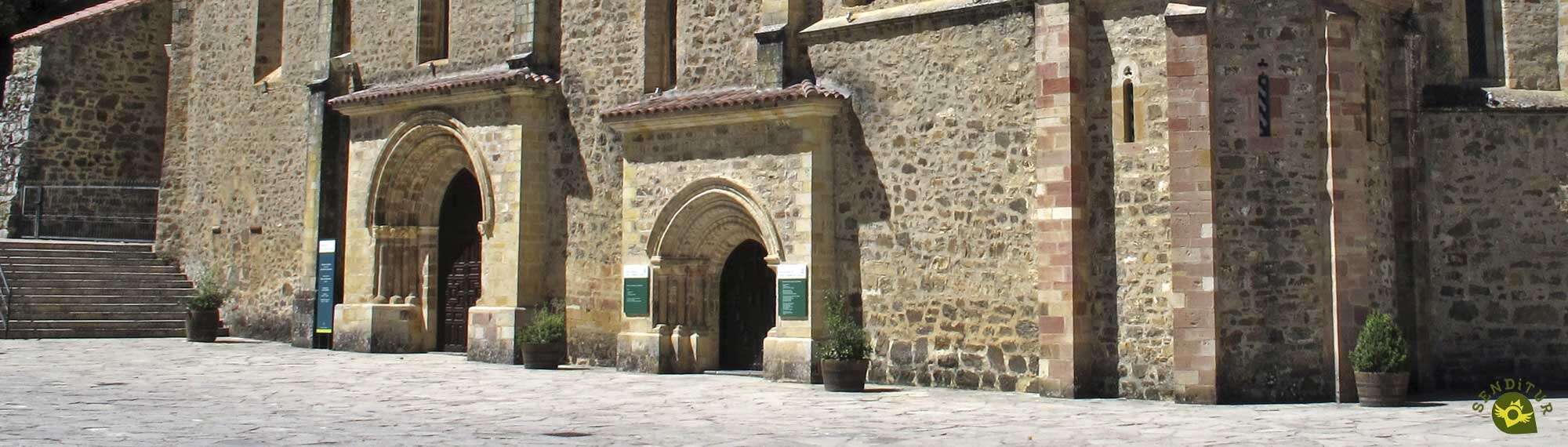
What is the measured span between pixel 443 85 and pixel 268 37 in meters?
7.15

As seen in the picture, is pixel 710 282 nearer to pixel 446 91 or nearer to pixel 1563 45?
pixel 446 91

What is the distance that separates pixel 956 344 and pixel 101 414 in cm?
904

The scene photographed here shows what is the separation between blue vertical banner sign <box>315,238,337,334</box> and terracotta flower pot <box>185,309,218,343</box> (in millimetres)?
2348

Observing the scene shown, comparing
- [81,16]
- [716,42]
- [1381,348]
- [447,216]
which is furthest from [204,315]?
[1381,348]

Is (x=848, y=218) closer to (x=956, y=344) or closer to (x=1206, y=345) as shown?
(x=956, y=344)

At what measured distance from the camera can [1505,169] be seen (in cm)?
1644

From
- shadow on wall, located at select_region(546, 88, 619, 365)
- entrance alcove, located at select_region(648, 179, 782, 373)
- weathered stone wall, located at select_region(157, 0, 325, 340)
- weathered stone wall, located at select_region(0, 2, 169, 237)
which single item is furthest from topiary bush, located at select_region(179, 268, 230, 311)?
entrance alcove, located at select_region(648, 179, 782, 373)

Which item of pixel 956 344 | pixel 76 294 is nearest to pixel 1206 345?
pixel 956 344

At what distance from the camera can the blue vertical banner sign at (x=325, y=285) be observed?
77.7 ft

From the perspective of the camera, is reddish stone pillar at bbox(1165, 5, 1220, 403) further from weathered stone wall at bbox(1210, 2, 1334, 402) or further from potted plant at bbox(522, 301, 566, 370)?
potted plant at bbox(522, 301, 566, 370)

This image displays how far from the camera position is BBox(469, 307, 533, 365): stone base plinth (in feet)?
67.7

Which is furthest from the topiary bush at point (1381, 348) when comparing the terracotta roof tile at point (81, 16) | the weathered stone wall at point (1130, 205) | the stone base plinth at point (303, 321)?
the terracotta roof tile at point (81, 16)

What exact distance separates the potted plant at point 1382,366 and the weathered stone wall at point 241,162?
55.7 ft

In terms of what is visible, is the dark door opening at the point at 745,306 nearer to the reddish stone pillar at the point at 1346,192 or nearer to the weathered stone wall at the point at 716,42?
the weathered stone wall at the point at 716,42
